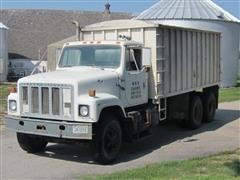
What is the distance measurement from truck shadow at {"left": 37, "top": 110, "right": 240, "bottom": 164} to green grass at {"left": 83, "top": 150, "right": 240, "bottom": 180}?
1.32 metres

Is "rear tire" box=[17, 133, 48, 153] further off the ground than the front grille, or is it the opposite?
the front grille

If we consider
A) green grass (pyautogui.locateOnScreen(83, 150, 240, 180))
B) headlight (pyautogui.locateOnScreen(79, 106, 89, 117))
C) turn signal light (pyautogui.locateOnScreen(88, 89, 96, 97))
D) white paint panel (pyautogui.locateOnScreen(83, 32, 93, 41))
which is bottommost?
green grass (pyautogui.locateOnScreen(83, 150, 240, 180))

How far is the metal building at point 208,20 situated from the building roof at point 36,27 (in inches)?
723

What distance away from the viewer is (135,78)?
11.5m

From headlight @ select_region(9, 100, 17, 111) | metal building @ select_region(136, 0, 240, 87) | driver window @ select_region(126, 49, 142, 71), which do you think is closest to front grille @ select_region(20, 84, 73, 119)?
headlight @ select_region(9, 100, 17, 111)

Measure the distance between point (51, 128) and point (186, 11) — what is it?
26.8 metres

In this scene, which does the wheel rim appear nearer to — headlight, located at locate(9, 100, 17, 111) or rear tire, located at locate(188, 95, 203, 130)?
headlight, located at locate(9, 100, 17, 111)

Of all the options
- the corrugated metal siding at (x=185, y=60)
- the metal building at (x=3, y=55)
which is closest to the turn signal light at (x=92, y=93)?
the corrugated metal siding at (x=185, y=60)

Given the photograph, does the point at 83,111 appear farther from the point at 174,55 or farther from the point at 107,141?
the point at 174,55

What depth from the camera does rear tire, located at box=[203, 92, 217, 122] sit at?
1619cm

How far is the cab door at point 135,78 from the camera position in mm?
11234

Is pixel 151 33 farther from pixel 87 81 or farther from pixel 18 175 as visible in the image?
pixel 18 175

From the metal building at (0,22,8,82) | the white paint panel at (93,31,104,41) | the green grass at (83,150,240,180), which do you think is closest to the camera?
the green grass at (83,150,240,180)

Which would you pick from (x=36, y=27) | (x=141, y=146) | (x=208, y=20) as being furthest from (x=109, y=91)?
(x=36, y=27)
